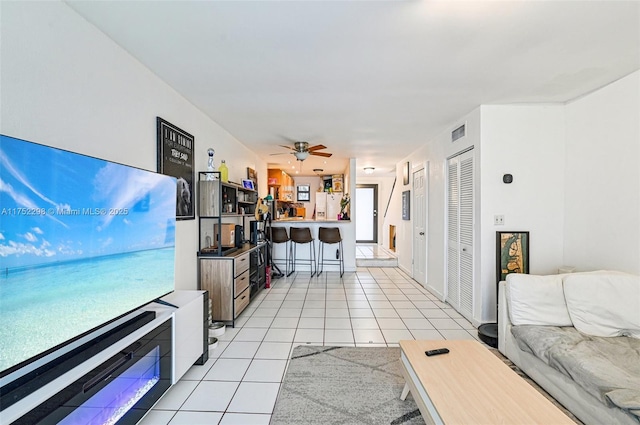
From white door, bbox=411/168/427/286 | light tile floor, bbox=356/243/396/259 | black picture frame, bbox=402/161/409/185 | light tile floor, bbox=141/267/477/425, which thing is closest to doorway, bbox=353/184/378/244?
light tile floor, bbox=356/243/396/259

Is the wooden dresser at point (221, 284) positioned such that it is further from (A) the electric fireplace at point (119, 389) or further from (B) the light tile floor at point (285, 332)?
(A) the electric fireplace at point (119, 389)

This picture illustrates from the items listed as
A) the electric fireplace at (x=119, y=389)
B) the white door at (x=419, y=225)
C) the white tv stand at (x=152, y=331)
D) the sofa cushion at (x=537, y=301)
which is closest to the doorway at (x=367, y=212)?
the white door at (x=419, y=225)

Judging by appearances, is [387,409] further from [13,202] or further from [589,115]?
[589,115]

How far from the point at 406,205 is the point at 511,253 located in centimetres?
308

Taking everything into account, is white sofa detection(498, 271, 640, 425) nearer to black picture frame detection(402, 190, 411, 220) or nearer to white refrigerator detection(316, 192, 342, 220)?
black picture frame detection(402, 190, 411, 220)

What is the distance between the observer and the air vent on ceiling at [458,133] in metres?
3.59

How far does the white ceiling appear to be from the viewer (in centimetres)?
167

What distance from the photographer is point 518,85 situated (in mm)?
2674

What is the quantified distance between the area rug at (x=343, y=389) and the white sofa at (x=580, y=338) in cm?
95

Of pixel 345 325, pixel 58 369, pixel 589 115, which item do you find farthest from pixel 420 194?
pixel 58 369

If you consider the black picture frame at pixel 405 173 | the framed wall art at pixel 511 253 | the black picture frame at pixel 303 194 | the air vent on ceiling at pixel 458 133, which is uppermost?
the air vent on ceiling at pixel 458 133

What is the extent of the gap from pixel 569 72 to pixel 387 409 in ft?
9.95

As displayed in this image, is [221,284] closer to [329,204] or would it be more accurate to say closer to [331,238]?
[331,238]

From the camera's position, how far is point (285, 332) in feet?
10.3
